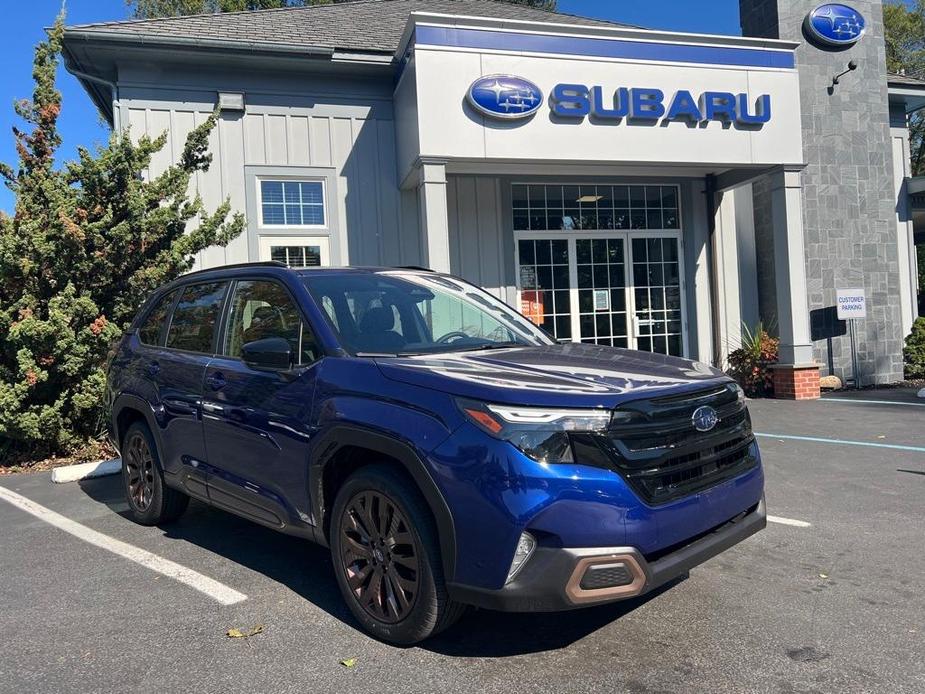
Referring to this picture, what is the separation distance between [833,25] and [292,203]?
32.2 feet

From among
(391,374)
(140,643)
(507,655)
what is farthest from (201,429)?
(507,655)

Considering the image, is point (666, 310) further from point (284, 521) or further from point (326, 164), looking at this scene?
point (284, 521)

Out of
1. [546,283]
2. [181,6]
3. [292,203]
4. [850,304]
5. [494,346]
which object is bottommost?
[494,346]

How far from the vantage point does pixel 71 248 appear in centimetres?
747

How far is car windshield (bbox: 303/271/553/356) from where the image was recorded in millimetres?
3756

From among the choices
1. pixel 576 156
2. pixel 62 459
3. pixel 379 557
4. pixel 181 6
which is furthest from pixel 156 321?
pixel 181 6

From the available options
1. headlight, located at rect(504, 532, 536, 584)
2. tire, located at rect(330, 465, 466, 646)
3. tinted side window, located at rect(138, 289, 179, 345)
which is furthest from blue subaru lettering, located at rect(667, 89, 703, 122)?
headlight, located at rect(504, 532, 536, 584)

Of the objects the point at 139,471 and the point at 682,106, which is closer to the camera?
the point at 139,471

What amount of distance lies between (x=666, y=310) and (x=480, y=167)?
4414mm

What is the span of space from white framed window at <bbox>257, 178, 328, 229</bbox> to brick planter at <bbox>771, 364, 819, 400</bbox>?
738cm

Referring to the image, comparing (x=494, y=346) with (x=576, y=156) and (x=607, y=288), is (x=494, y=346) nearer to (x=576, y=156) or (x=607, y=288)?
(x=576, y=156)

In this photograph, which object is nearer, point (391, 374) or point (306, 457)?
point (391, 374)

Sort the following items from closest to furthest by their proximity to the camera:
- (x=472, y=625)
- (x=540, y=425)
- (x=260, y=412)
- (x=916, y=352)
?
(x=540, y=425), (x=472, y=625), (x=260, y=412), (x=916, y=352)

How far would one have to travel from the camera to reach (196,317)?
4.79 meters
